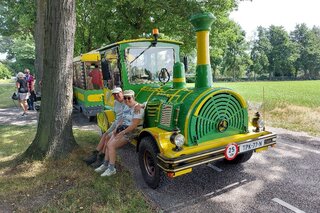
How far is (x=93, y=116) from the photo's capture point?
994 cm

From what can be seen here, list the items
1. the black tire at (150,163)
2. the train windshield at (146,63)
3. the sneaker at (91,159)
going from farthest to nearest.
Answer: the train windshield at (146,63) < the sneaker at (91,159) < the black tire at (150,163)

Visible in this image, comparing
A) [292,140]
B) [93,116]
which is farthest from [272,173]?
[93,116]

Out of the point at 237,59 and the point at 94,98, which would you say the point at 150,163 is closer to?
the point at 94,98

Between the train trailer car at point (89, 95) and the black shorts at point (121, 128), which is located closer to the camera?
the black shorts at point (121, 128)

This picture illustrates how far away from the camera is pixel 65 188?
14.3 feet

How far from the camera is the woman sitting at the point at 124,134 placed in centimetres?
481

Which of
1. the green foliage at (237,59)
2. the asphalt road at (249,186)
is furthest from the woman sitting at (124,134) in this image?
the green foliage at (237,59)

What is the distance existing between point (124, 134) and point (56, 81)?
1763 millimetres

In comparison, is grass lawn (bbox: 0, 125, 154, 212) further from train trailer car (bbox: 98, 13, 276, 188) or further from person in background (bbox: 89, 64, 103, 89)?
person in background (bbox: 89, 64, 103, 89)

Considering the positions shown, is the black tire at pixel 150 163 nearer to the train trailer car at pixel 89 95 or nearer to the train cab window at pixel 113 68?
the train cab window at pixel 113 68

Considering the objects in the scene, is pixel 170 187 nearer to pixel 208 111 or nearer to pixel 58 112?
pixel 208 111

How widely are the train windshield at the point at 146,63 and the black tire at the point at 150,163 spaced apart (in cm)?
185

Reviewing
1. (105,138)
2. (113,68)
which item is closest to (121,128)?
(105,138)

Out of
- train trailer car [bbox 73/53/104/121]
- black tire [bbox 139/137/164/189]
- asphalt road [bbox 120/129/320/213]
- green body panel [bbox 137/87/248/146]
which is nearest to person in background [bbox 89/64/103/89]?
train trailer car [bbox 73/53/104/121]
